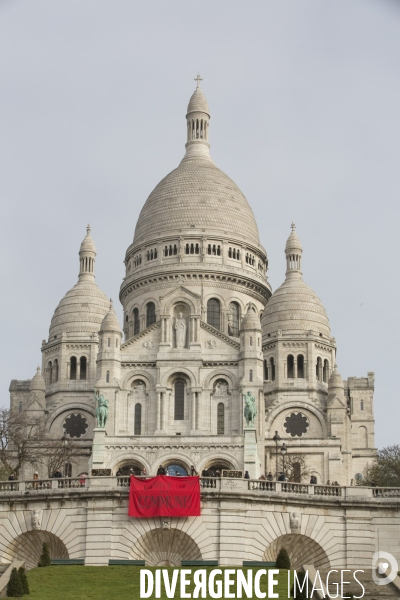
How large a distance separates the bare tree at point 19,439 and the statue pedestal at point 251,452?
1406 cm

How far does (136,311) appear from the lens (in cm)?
12625

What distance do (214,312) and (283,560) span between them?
70.9 metres

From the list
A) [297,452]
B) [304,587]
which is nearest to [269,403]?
[297,452]

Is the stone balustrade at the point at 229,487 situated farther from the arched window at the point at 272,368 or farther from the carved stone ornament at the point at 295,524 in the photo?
the arched window at the point at 272,368

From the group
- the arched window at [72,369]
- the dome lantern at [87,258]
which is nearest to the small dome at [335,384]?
the arched window at [72,369]

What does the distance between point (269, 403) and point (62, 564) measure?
6424 centimetres

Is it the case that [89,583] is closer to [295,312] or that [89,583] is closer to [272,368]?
[272,368]

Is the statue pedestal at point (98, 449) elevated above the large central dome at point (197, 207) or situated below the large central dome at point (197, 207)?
below

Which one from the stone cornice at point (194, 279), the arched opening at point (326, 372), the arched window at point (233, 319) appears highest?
the stone cornice at point (194, 279)

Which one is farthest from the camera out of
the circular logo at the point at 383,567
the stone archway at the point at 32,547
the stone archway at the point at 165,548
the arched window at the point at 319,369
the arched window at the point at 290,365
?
the arched window at the point at 319,369

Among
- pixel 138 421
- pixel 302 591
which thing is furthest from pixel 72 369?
pixel 302 591

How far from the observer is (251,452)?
3917 inches

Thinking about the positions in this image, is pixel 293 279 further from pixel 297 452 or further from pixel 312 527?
pixel 312 527

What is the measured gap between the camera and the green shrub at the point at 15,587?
48.3 metres
